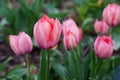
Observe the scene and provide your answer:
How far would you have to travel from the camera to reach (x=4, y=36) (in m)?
3.89

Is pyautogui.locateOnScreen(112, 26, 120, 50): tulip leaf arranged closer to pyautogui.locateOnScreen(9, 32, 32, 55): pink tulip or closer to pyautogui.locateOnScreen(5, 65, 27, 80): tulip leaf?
pyautogui.locateOnScreen(5, 65, 27, 80): tulip leaf

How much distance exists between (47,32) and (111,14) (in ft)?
2.19

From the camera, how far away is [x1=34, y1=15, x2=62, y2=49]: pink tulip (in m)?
2.04

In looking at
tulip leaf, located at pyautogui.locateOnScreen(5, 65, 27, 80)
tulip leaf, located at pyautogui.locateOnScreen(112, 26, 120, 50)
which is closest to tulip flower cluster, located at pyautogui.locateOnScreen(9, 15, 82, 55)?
tulip leaf, located at pyautogui.locateOnScreen(5, 65, 27, 80)

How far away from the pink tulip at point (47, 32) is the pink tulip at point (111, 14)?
0.61 meters

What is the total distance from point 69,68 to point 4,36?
1.37 meters

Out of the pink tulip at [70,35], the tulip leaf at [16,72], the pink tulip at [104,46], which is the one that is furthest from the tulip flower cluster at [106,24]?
the tulip leaf at [16,72]

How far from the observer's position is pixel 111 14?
8.41 ft

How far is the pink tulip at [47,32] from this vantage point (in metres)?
2.04

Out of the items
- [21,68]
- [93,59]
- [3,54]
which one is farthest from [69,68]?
[3,54]

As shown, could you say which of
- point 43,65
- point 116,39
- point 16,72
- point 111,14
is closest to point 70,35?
point 43,65

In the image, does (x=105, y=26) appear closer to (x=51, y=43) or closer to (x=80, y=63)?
(x=80, y=63)

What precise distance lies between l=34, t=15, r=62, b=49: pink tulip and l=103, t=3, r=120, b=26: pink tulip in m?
0.61

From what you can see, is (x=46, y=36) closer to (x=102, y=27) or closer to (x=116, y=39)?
(x=102, y=27)
